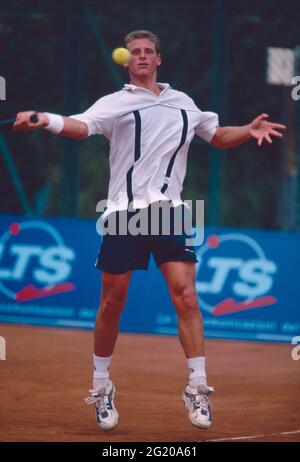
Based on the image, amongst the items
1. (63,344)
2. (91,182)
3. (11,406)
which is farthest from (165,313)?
(91,182)

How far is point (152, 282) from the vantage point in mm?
13828

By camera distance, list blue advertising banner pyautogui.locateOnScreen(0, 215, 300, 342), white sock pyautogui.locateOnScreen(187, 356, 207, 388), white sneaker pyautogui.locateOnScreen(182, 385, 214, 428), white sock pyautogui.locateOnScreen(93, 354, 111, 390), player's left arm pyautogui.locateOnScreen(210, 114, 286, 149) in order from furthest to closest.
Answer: blue advertising banner pyautogui.locateOnScreen(0, 215, 300, 342), white sock pyautogui.locateOnScreen(93, 354, 111, 390), player's left arm pyautogui.locateOnScreen(210, 114, 286, 149), white sock pyautogui.locateOnScreen(187, 356, 207, 388), white sneaker pyautogui.locateOnScreen(182, 385, 214, 428)

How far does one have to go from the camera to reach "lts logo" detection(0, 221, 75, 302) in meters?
14.2

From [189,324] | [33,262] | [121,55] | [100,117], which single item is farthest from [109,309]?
A: [33,262]

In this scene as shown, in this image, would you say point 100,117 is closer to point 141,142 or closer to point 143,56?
point 141,142

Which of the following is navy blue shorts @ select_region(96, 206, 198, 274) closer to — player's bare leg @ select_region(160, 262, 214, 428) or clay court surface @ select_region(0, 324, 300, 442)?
player's bare leg @ select_region(160, 262, 214, 428)

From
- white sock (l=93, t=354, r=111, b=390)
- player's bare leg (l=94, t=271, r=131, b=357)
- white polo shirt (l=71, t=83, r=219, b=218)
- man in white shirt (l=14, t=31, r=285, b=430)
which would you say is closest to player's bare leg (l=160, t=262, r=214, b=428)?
man in white shirt (l=14, t=31, r=285, b=430)

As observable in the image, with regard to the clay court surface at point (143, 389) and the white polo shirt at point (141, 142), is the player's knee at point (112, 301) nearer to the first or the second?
the white polo shirt at point (141, 142)

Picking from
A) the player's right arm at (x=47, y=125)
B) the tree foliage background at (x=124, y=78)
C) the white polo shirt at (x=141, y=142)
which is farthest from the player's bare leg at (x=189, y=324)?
the tree foliage background at (x=124, y=78)

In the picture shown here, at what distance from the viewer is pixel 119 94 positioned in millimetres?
7617

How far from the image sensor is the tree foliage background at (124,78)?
21.8 m

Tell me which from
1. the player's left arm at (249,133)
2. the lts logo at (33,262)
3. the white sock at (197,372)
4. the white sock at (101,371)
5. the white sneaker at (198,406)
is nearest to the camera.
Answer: the white sneaker at (198,406)

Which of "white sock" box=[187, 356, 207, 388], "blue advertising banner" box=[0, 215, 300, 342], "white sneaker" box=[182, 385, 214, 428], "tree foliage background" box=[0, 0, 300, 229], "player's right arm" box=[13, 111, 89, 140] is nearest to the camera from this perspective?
Result: "player's right arm" box=[13, 111, 89, 140]

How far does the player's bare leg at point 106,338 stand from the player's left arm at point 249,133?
1.05 meters
